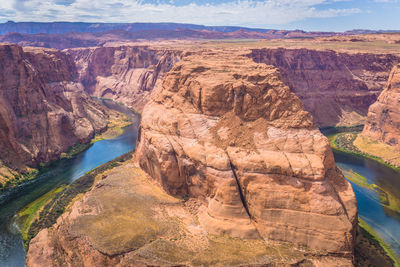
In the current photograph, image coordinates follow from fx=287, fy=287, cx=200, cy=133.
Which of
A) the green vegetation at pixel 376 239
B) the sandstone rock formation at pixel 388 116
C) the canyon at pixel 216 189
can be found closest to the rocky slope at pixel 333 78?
the sandstone rock formation at pixel 388 116

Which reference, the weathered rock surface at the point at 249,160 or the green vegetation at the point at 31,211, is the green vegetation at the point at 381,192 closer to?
the weathered rock surface at the point at 249,160

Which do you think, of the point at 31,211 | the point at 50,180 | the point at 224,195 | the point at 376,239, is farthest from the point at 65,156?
the point at 376,239

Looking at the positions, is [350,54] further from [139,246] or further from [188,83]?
[139,246]

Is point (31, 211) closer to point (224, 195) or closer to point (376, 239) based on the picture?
point (224, 195)

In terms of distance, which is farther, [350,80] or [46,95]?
[350,80]

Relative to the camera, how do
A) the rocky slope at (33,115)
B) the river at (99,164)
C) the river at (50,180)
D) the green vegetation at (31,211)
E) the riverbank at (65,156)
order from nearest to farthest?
the river at (50,180), the river at (99,164), the green vegetation at (31,211), the riverbank at (65,156), the rocky slope at (33,115)

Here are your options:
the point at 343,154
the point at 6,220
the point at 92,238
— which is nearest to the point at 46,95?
the point at 6,220
